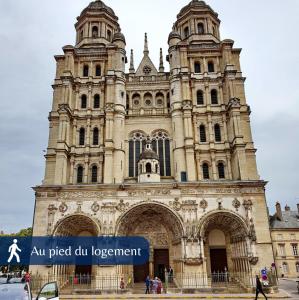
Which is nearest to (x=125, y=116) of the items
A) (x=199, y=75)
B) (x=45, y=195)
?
(x=199, y=75)

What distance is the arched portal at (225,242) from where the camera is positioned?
21766mm

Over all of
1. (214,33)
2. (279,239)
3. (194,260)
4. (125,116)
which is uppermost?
(214,33)

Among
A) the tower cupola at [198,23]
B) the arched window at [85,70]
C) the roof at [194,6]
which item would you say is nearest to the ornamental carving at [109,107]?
the arched window at [85,70]

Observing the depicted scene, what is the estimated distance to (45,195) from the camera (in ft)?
76.4

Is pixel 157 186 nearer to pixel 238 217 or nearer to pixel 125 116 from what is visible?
pixel 238 217

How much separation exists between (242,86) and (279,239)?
880 inches

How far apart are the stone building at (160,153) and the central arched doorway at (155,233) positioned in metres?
0.08

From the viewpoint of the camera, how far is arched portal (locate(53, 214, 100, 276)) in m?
22.2

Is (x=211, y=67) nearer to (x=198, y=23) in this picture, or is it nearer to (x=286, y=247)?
(x=198, y=23)

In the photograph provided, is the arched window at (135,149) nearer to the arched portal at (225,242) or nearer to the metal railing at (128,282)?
the arched portal at (225,242)

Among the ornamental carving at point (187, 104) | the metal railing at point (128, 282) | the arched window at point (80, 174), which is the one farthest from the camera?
the ornamental carving at point (187, 104)

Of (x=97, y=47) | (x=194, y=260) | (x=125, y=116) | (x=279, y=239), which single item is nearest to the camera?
(x=194, y=260)

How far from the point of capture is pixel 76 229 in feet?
78.7

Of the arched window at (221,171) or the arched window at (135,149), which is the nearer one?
the arched window at (221,171)
